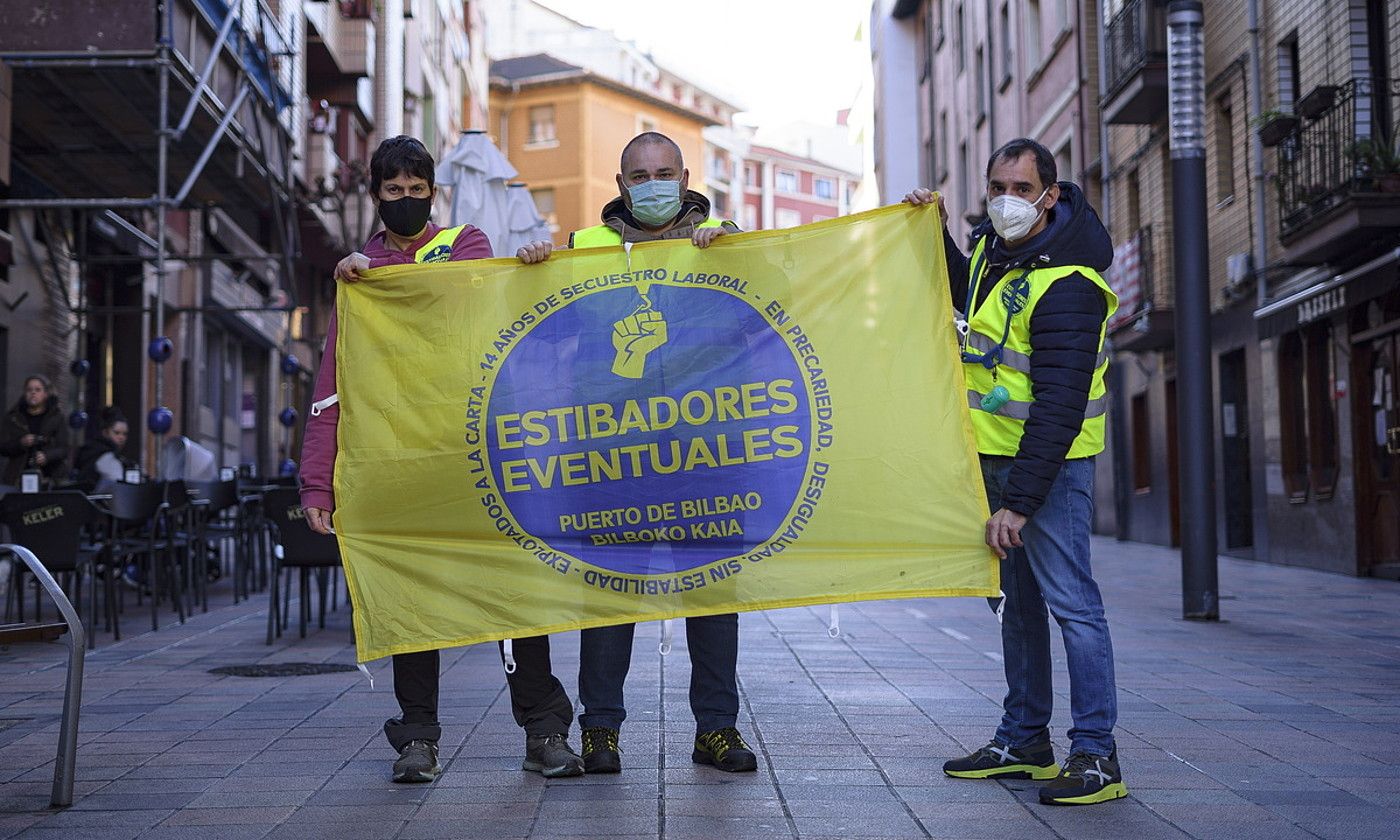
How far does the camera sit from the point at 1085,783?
5133 mm

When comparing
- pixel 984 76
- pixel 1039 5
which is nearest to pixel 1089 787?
pixel 1039 5

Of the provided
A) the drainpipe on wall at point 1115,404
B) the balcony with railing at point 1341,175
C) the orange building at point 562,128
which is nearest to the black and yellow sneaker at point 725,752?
the balcony with railing at point 1341,175

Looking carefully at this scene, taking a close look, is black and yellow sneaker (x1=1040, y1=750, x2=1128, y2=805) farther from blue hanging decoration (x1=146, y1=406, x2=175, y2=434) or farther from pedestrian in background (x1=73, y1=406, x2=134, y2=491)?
blue hanging decoration (x1=146, y1=406, x2=175, y2=434)

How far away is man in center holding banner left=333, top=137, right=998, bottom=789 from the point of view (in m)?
5.64

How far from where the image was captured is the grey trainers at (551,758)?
18.3 feet

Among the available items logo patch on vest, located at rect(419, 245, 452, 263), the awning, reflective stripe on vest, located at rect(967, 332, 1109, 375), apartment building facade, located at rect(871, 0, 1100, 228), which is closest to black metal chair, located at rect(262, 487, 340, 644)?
logo patch on vest, located at rect(419, 245, 452, 263)

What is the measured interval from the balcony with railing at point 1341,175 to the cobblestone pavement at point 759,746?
7.03 metres

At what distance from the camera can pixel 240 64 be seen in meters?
17.9

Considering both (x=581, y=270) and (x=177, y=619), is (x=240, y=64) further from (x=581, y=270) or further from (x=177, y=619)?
(x=581, y=270)

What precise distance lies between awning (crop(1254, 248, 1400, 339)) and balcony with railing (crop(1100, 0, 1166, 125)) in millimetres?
4404

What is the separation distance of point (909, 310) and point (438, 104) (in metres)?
45.8

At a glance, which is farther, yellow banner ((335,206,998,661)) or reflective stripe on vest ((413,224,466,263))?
reflective stripe on vest ((413,224,466,263))

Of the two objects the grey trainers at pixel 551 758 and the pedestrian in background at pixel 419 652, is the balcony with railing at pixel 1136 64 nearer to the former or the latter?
the pedestrian in background at pixel 419 652

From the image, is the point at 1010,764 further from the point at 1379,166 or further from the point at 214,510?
the point at 1379,166
